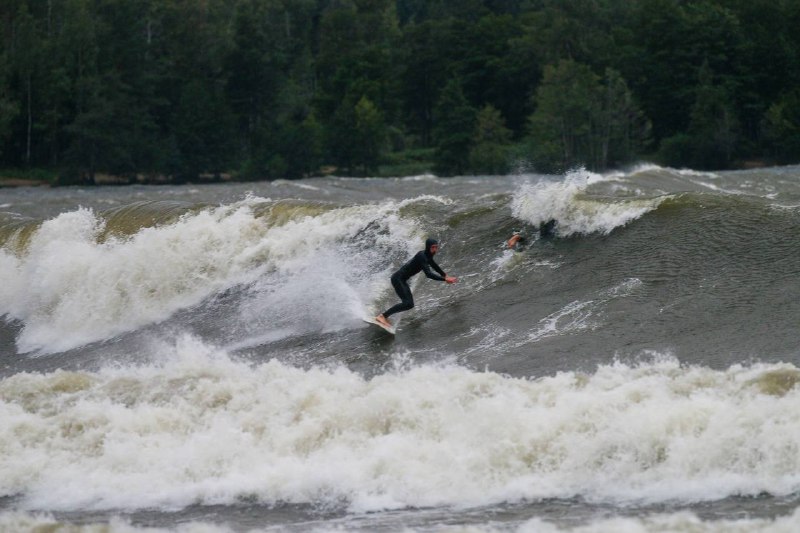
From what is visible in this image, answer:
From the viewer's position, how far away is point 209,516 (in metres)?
10.2

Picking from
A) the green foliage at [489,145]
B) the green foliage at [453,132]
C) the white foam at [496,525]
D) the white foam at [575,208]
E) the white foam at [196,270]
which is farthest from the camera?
the green foliage at [453,132]

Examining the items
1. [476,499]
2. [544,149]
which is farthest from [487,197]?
[544,149]

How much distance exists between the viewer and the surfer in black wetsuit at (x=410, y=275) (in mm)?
15211

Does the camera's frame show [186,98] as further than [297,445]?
Yes

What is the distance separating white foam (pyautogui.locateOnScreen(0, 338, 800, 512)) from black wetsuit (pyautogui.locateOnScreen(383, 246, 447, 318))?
6.60 ft

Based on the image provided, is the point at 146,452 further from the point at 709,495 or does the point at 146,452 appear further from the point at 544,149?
the point at 544,149

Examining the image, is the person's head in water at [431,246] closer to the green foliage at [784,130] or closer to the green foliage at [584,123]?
the green foliage at [584,123]

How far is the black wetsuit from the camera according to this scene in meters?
15.2

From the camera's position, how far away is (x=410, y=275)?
15664 millimetres

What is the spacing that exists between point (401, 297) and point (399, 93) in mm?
64955

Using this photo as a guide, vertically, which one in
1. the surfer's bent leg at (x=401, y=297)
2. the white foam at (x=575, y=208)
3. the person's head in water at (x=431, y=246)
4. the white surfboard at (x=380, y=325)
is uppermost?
the white foam at (x=575, y=208)

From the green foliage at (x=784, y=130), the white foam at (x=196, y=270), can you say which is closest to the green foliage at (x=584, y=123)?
the green foliage at (x=784, y=130)

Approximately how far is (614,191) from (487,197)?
557 centimetres

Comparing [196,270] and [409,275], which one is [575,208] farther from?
[196,270]
